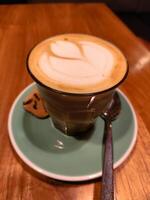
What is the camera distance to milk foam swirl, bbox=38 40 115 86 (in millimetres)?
396

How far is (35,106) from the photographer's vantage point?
50cm

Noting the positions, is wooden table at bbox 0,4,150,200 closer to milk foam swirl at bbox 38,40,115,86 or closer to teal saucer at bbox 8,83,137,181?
teal saucer at bbox 8,83,137,181

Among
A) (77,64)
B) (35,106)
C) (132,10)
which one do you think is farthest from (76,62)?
(132,10)

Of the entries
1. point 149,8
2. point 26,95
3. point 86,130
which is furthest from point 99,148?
point 149,8

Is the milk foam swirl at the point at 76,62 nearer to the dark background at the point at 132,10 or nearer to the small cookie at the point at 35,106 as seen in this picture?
the small cookie at the point at 35,106

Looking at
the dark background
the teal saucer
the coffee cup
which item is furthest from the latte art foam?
the dark background

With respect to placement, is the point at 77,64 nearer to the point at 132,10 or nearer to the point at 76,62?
the point at 76,62

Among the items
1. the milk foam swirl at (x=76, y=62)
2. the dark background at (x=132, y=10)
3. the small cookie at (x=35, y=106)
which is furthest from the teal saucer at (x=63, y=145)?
the dark background at (x=132, y=10)

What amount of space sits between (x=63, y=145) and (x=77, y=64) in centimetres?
13

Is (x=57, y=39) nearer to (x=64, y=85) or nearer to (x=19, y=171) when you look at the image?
(x=64, y=85)

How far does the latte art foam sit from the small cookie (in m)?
0.09

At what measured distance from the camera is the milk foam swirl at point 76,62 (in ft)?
1.30

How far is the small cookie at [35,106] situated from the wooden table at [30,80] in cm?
4

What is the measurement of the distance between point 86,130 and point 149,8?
6.43 ft
